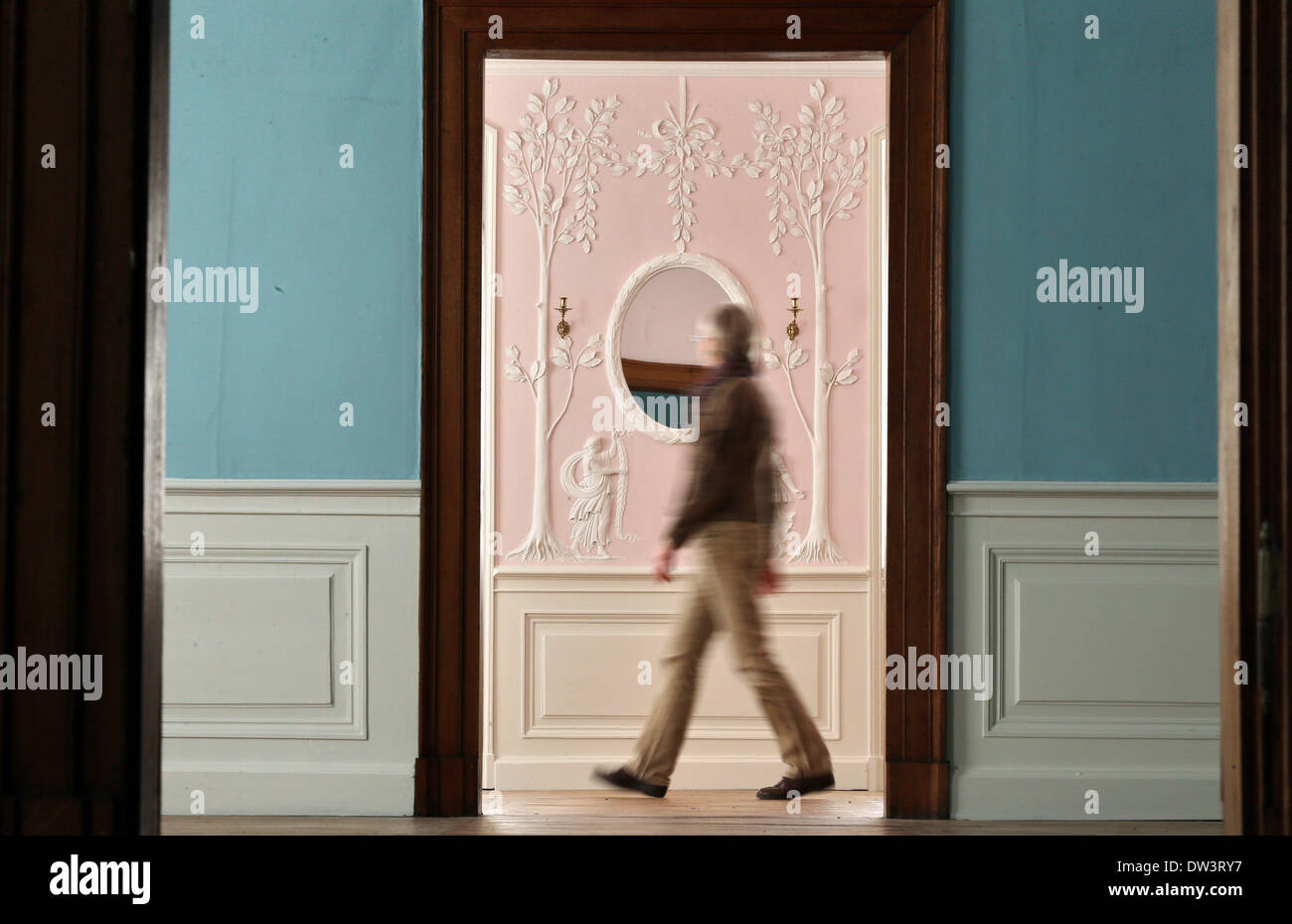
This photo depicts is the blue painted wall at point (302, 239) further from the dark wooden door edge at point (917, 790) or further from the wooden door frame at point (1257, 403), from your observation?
the wooden door frame at point (1257, 403)

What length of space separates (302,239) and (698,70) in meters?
1.87

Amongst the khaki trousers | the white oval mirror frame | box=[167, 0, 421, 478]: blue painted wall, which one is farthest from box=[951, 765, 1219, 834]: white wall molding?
box=[167, 0, 421, 478]: blue painted wall

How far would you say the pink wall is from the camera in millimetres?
4586

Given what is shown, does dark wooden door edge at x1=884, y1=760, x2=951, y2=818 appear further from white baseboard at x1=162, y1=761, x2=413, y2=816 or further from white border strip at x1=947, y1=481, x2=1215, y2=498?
white baseboard at x1=162, y1=761, x2=413, y2=816

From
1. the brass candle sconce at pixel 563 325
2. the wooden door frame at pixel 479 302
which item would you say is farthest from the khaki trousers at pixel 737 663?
the brass candle sconce at pixel 563 325

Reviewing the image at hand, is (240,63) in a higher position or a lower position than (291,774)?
higher

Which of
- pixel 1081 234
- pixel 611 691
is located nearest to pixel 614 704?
pixel 611 691

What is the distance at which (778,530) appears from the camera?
4586 mm

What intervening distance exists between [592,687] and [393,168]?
2107 millimetres

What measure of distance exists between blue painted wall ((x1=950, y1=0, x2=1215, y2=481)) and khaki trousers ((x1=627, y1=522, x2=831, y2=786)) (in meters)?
0.74

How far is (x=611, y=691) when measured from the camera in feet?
14.8

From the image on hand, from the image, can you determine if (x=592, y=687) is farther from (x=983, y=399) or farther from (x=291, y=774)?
(x=983, y=399)

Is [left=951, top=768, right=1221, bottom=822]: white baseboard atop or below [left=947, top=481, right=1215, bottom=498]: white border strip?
below
